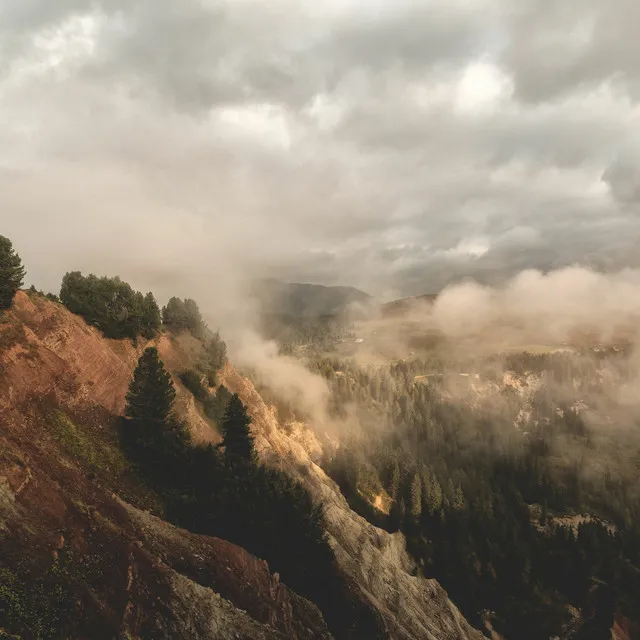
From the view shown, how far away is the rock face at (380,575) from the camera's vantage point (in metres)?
51.9

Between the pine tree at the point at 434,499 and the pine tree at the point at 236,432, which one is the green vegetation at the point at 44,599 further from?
the pine tree at the point at 434,499

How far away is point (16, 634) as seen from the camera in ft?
55.0

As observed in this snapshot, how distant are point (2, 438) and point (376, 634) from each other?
3738 cm

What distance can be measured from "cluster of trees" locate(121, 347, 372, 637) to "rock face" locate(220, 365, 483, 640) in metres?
10.3

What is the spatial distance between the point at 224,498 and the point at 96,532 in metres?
13.0

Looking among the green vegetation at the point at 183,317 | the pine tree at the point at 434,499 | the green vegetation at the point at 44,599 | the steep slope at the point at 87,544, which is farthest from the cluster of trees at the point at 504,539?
the green vegetation at the point at 44,599

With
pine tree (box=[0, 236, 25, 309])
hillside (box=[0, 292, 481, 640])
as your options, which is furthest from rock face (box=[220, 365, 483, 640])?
pine tree (box=[0, 236, 25, 309])

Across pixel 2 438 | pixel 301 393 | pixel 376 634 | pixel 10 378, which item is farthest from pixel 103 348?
pixel 301 393

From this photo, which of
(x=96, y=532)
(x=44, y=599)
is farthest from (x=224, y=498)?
(x=44, y=599)

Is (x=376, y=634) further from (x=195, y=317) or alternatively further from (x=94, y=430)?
(x=195, y=317)

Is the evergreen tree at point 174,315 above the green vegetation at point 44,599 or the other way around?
above

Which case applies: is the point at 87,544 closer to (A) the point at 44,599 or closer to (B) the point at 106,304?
(A) the point at 44,599

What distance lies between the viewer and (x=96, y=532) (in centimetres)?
2420

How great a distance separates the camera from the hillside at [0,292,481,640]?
21.0 meters
